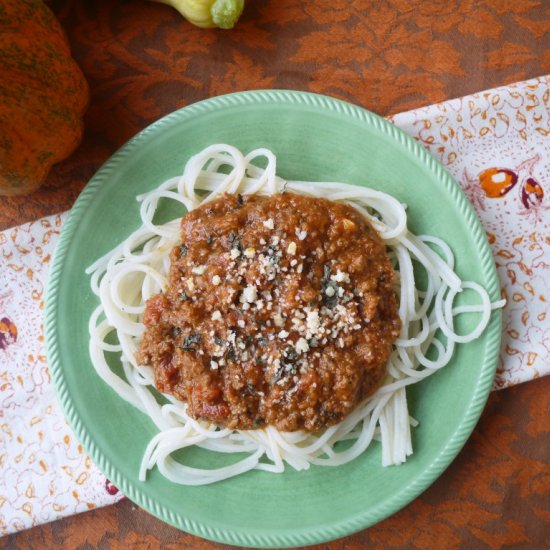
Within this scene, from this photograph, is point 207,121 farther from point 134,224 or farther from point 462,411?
point 462,411

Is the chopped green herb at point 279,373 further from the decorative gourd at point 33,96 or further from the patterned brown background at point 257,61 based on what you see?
the decorative gourd at point 33,96

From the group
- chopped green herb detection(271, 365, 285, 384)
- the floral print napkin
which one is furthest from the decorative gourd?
chopped green herb detection(271, 365, 285, 384)

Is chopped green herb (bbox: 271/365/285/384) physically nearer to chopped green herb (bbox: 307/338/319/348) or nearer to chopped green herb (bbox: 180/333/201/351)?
chopped green herb (bbox: 307/338/319/348)

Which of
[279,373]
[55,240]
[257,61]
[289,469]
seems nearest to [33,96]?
[55,240]

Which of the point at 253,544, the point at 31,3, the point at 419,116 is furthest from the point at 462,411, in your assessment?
the point at 31,3

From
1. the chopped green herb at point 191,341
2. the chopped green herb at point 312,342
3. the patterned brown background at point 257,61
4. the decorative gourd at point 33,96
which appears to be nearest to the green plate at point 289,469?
the decorative gourd at point 33,96

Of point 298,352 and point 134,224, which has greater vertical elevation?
point 134,224
